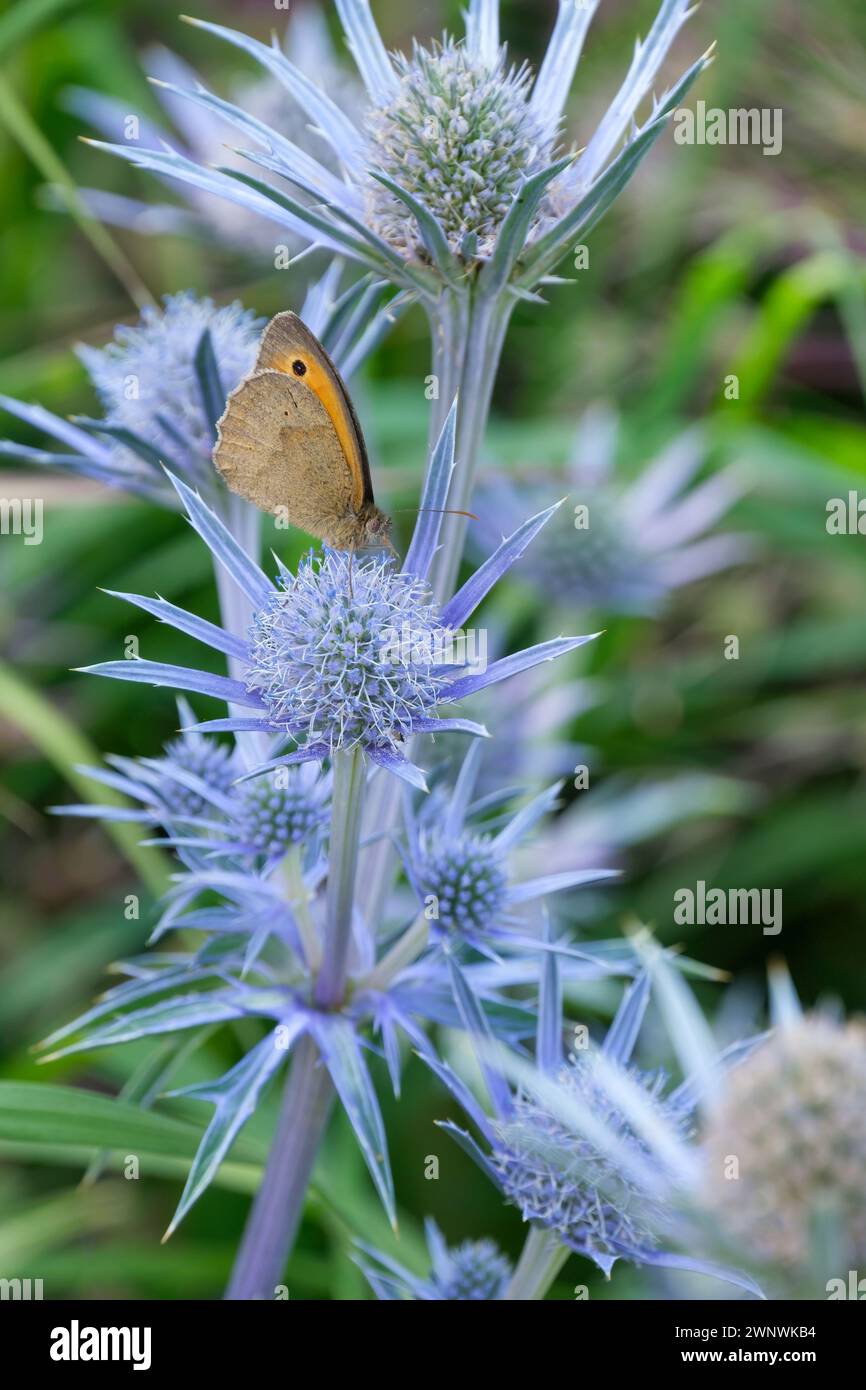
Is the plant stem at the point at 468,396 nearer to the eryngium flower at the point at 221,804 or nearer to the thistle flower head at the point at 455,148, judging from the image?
the thistle flower head at the point at 455,148

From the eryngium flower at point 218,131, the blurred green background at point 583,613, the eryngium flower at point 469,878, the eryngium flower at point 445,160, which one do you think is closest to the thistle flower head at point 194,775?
the eryngium flower at point 469,878

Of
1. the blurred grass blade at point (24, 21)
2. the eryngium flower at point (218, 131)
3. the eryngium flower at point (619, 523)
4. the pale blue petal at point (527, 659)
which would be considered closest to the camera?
the pale blue petal at point (527, 659)

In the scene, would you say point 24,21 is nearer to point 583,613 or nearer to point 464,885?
point 464,885

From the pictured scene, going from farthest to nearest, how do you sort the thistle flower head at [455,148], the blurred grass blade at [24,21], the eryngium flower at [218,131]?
the eryngium flower at [218,131], the blurred grass blade at [24,21], the thistle flower head at [455,148]

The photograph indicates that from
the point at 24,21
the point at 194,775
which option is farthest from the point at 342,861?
the point at 24,21

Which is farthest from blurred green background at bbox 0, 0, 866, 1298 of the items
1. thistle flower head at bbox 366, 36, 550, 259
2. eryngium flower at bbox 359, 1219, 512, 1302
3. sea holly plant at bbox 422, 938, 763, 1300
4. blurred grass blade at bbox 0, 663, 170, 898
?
thistle flower head at bbox 366, 36, 550, 259

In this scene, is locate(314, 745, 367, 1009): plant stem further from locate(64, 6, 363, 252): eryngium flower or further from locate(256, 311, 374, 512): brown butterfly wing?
locate(64, 6, 363, 252): eryngium flower
